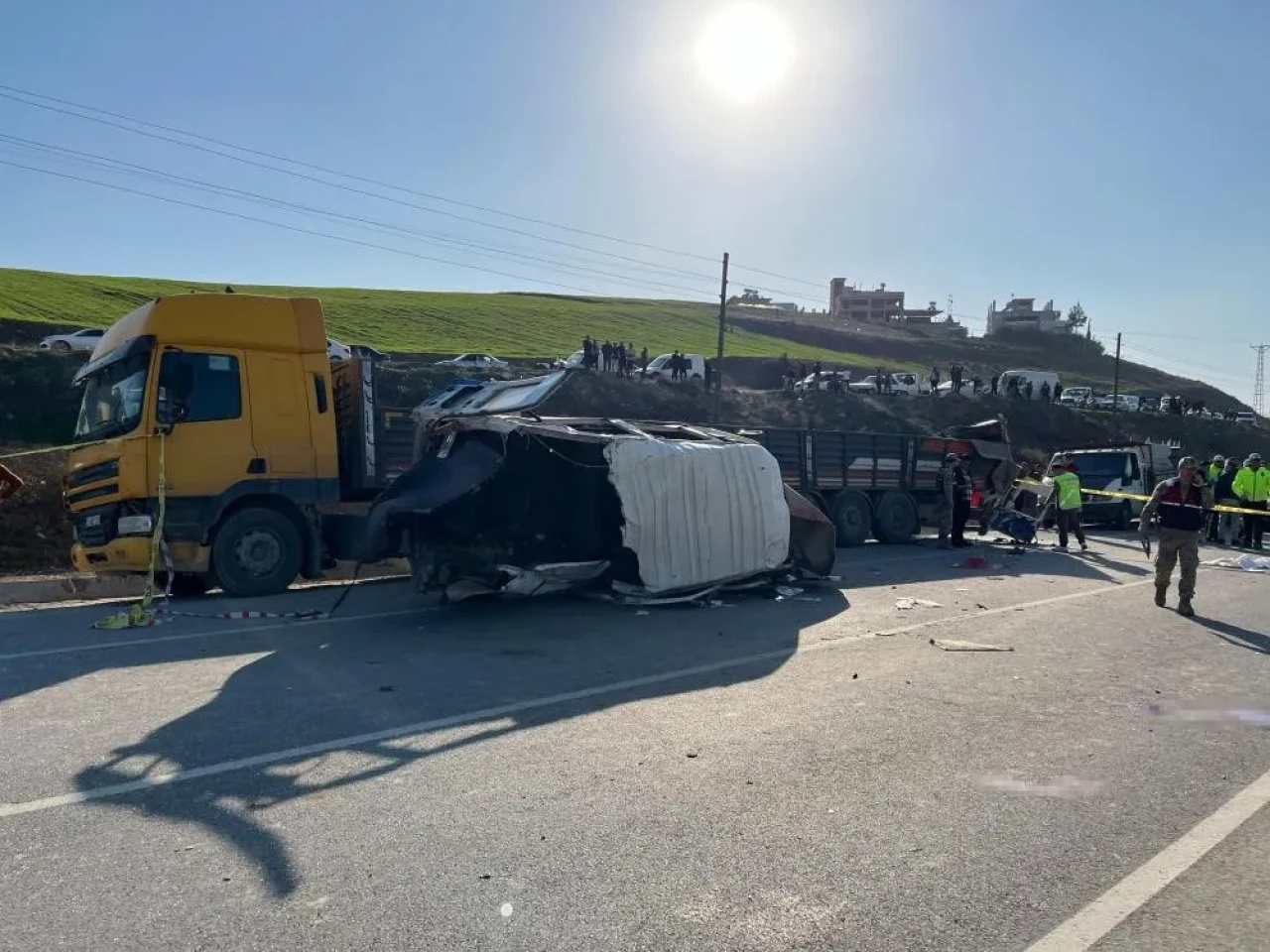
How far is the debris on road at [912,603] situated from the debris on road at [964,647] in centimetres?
187

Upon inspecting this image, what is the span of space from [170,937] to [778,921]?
203cm

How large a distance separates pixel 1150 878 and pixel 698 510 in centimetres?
720

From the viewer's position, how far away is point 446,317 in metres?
66.2

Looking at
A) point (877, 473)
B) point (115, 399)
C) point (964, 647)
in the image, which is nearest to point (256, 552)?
point (115, 399)

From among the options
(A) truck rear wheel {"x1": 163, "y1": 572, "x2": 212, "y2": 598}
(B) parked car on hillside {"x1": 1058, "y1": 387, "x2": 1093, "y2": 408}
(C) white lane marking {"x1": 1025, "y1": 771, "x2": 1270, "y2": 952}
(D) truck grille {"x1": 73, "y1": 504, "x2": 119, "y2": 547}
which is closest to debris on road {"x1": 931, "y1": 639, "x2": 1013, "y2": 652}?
(C) white lane marking {"x1": 1025, "y1": 771, "x2": 1270, "y2": 952}

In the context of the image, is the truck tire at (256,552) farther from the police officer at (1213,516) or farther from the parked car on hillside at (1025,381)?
the parked car on hillside at (1025,381)

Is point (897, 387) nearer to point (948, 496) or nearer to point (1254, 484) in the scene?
point (1254, 484)

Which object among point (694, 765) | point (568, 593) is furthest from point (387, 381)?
point (694, 765)

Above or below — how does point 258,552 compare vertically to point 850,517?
below

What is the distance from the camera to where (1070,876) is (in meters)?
4.11

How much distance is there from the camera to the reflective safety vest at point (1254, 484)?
2152cm

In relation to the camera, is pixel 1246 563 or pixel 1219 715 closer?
pixel 1219 715

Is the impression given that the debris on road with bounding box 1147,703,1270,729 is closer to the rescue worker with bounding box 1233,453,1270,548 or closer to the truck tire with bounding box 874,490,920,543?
the truck tire with bounding box 874,490,920,543

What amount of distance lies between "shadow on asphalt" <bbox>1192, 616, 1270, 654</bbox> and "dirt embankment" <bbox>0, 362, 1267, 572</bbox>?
13491 mm
